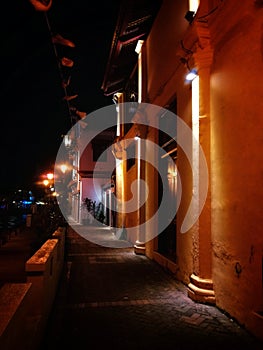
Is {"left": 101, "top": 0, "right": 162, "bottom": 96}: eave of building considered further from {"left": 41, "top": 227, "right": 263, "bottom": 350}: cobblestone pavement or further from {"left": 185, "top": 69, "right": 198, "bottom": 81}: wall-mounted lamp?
{"left": 41, "top": 227, "right": 263, "bottom": 350}: cobblestone pavement

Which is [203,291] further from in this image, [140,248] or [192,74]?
[140,248]

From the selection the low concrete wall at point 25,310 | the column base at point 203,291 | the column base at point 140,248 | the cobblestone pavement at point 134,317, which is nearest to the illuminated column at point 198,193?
the column base at point 203,291

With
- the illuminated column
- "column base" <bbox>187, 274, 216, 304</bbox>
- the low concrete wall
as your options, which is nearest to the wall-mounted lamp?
the illuminated column

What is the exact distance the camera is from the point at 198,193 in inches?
259

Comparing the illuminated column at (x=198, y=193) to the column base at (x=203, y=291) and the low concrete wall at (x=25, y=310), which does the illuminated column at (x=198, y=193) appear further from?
the low concrete wall at (x=25, y=310)

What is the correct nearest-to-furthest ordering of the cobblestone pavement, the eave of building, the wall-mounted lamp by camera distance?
the cobblestone pavement < the wall-mounted lamp < the eave of building

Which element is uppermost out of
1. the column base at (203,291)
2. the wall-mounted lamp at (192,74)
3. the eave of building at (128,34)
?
the eave of building at (128,34)

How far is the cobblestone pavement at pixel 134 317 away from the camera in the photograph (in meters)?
4.60

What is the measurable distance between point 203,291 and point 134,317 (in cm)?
152

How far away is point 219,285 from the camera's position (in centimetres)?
596

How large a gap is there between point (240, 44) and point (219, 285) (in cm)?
432

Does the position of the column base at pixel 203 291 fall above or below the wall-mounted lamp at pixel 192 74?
below

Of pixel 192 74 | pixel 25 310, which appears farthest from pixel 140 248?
pixel 25 310

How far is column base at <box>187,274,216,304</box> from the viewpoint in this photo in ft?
20.1
